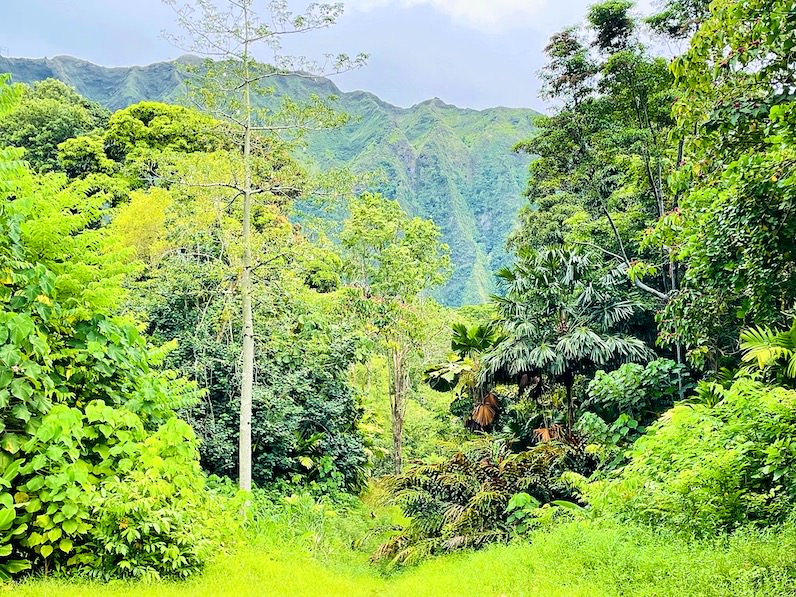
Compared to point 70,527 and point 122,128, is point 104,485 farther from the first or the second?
point 122,128

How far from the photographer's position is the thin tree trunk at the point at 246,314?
877 centimetres

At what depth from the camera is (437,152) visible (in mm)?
65875

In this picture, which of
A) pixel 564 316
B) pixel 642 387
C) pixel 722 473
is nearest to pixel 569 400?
pixel 564 316

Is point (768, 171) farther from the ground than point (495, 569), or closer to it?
farther from the ground

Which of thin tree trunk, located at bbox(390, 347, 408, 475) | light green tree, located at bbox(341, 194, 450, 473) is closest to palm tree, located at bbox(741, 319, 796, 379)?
light green tree, located at bbox(341, 194, 450, 473)

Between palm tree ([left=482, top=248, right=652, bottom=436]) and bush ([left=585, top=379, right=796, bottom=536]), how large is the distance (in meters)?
5.28

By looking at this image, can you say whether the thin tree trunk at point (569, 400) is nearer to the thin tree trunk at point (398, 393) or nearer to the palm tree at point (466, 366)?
the palm tree at point (466, 366)

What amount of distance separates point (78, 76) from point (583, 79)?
84415mm

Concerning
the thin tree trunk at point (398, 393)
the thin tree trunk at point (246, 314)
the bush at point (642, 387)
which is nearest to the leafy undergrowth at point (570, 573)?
the thin tree trunk at point (246, 314)

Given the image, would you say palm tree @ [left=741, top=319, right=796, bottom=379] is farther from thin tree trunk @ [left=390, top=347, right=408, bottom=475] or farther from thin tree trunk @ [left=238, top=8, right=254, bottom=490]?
thin tree trunk @ [left=390, top=347, right=408, bottom=475]

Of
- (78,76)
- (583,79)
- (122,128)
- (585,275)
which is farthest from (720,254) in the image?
(78,76)

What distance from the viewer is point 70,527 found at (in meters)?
4.38

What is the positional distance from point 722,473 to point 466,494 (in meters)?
5.03

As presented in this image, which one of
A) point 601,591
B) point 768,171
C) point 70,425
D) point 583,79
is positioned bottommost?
point 601,591
